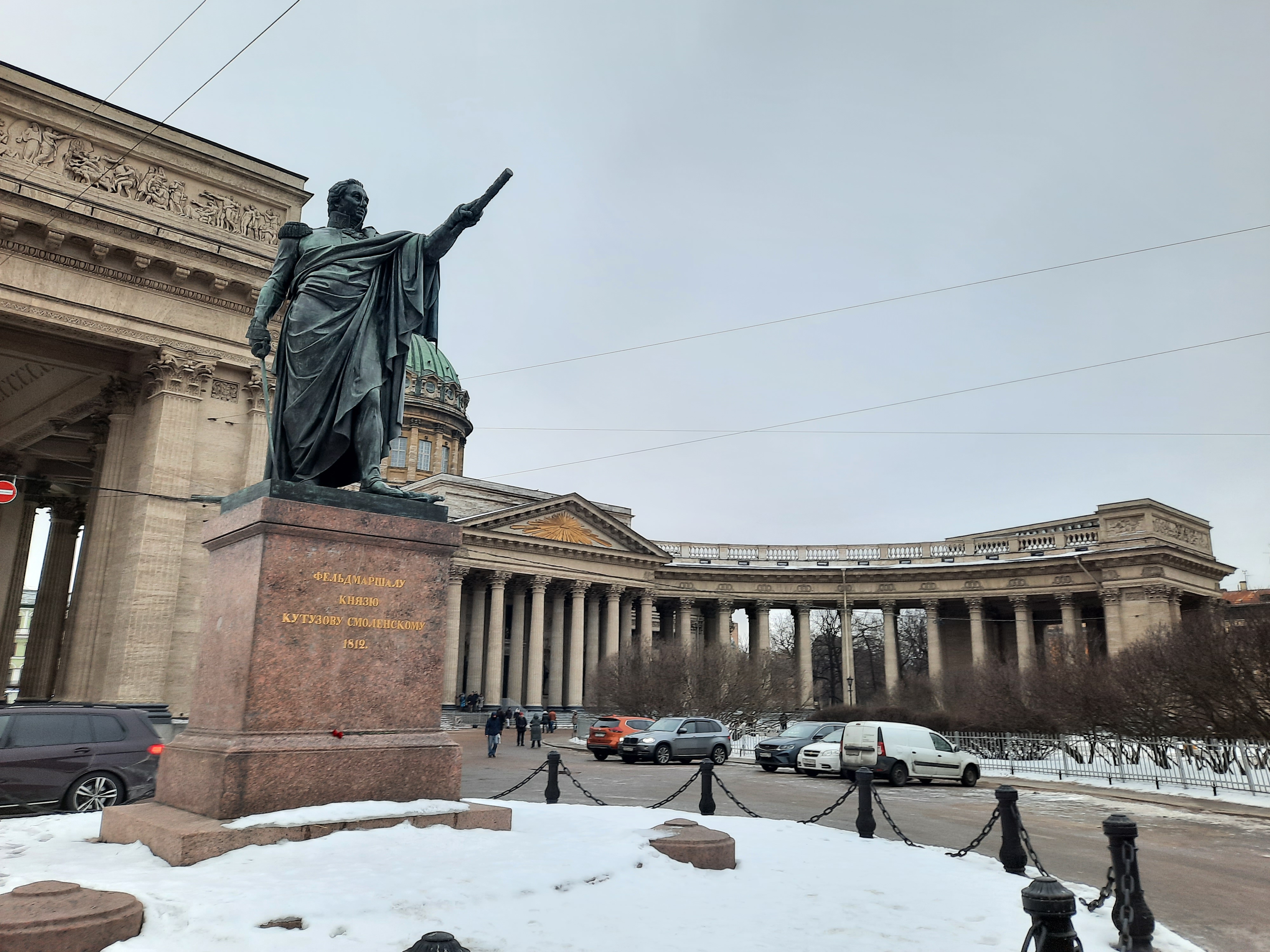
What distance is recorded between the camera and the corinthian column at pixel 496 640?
5672cm

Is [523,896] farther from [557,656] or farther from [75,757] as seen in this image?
[557,656]

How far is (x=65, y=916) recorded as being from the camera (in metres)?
4.11

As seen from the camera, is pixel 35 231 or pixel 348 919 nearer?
pixel 348 919

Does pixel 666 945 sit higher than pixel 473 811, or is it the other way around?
pixel 473 811

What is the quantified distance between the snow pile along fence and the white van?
203 inches

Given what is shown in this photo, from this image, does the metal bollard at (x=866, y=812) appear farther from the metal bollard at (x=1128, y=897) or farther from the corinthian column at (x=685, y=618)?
the corinthian column at (x=685, y=618)

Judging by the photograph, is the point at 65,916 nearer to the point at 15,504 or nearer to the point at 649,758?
the point at 649,758

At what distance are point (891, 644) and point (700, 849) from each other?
5841cm

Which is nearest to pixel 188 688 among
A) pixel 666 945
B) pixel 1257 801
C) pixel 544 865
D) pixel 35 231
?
pixel 35 231

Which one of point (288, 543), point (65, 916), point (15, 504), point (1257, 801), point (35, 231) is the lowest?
point (1257, 801)

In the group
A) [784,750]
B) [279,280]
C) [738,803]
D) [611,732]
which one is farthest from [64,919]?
[611,732]

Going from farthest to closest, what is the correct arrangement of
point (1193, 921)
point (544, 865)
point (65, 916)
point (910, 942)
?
point (1193, 921), point (544, 865), point (910, 942), point (65, 916)

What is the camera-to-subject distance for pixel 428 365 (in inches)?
3071

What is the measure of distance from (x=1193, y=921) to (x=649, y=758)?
68.5ft
